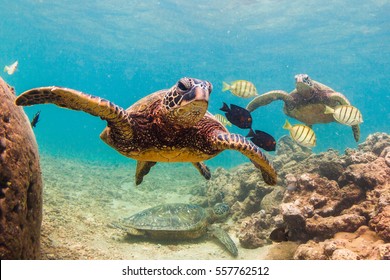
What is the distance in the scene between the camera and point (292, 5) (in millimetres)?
27438

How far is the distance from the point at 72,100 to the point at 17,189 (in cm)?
125

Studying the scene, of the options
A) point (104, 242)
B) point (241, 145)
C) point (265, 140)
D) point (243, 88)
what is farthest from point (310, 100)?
point (104, 242)

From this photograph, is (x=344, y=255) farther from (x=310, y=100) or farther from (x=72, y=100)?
→ (x=310, y=100)

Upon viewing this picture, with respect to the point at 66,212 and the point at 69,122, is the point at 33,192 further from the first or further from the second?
the point at 69,122

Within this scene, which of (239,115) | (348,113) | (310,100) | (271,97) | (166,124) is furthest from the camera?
(271,97)

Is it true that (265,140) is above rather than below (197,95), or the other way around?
below

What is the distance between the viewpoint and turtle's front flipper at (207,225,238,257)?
602cm

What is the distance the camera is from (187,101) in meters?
3.35

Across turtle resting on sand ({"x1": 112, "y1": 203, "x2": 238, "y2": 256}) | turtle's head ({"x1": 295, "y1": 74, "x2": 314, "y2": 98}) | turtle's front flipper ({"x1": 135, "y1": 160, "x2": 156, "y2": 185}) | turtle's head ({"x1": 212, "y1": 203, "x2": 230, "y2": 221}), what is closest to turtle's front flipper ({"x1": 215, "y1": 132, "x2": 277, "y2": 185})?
turtle's front flipper ({"x1": 135, "y1": 160, "x2": 156, "y2": 185})

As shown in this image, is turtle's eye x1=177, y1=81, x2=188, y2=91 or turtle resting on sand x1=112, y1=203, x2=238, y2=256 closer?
turtle's eye x1=177, y1=81, x2=188, y2=91

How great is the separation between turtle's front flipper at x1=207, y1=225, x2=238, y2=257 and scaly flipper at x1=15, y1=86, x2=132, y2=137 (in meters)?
3.86

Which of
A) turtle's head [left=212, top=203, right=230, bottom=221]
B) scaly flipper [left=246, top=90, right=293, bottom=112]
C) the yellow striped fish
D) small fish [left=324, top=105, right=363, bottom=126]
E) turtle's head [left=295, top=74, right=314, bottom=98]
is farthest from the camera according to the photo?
scaly flipper [left=246, top=90, right=293, bottom=112]

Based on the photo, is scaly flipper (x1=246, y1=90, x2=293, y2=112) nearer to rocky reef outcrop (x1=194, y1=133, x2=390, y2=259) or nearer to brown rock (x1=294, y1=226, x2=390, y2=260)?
rocky reef outcrop (x1=194, y1=133, x2=390, y2=259)

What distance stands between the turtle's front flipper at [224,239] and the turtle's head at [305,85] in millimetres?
5499
